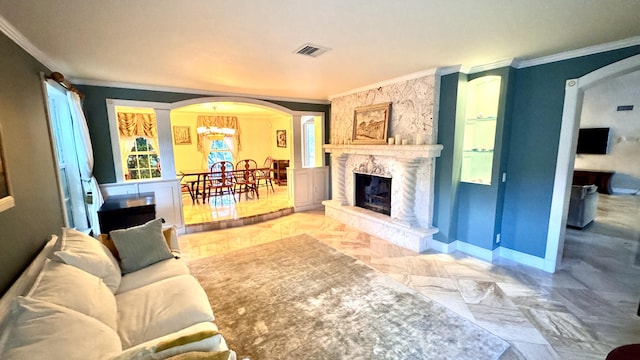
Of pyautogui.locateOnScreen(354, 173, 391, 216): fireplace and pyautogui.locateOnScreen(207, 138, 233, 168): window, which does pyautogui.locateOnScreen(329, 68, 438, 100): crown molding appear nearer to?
pyautogui.locateOnScreen(354, 173, 391, 216): fireplace

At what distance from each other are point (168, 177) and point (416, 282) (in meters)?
4.16

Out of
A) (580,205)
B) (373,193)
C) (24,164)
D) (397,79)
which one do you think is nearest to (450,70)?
(397,79)

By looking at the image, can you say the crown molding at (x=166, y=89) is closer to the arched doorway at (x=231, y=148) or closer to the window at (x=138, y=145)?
the arched doorway at (x=231, y=148)

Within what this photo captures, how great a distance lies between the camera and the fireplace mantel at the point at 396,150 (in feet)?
11.5

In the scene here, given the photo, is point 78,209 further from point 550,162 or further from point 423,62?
point 550,162

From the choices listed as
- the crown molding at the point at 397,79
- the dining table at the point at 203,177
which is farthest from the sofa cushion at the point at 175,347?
the dining table at the point at 203,177

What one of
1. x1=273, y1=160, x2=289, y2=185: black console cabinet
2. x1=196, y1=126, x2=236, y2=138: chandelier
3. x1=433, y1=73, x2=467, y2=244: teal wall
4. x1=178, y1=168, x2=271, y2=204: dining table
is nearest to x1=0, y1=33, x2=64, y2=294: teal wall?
x1=178, y1=168, x2=271, y2=204: dining table

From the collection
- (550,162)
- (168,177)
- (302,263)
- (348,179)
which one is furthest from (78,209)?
(550,162)

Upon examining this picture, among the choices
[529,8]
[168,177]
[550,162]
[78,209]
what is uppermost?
[529,8]

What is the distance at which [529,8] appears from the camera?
1.80m

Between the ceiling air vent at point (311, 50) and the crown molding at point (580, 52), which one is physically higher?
the ceiling air vent at point (311, 50)

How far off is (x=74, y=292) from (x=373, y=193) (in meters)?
4.12

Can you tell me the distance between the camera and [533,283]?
2861 millimetres

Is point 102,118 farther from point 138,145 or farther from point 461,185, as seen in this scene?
point 461,185
